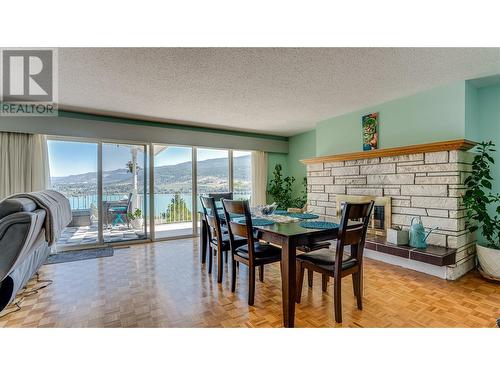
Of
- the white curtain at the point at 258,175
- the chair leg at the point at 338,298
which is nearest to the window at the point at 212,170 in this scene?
the white curtain at the point at 258,175

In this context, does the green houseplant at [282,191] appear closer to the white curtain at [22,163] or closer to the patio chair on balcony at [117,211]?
the patio chair on balcony at [117,211]

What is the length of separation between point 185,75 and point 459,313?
3455mm

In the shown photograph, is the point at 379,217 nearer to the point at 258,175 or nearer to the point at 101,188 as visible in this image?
the point at 258,175

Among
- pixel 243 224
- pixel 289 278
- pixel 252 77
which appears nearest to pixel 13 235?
pixel 243 224

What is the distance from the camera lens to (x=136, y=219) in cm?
464

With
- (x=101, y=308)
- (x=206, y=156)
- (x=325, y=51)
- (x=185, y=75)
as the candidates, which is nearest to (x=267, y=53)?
(x=325, y=51)

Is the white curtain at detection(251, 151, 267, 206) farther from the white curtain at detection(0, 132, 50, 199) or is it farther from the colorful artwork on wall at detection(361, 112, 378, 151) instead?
the white curtain at detection(0, 132, 50, 199)

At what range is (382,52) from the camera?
7.16 ft

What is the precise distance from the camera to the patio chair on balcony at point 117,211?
172 inches

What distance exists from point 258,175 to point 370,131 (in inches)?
108

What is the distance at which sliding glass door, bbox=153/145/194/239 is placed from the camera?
475cm

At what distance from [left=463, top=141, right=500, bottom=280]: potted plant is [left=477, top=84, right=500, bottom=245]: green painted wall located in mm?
65

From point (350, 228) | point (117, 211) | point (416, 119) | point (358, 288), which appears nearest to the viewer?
point (350, 228)
